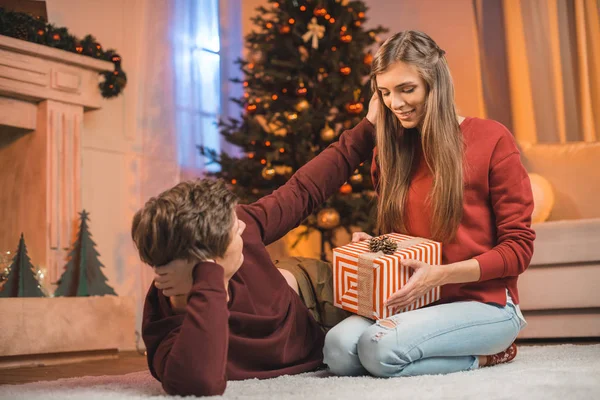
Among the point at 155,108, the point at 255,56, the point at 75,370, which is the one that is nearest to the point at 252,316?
the point at 75,370

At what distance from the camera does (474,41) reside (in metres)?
5.10

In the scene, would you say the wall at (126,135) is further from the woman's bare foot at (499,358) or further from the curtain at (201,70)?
the woman's bare foot at (499,358)

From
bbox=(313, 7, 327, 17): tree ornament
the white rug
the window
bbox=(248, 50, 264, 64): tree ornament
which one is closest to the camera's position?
the white rug

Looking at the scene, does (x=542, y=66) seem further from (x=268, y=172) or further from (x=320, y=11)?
(x=268, y=172)

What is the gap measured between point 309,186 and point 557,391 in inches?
32.1

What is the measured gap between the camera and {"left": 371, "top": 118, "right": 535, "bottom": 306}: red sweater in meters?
1.65

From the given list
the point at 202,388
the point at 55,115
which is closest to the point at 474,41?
the point at 55,115

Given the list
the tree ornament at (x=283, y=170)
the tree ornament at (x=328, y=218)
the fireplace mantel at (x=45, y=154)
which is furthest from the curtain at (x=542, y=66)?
the fireplace mantel at (x=45, y=154)

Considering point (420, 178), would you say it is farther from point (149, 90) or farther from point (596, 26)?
point (596, 26)

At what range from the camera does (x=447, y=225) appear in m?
1.68

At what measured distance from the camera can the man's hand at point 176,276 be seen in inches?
53.3

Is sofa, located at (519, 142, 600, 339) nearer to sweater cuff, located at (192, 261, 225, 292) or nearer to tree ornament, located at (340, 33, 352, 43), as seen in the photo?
tree ornament, located at (340, 33, 352, 43)

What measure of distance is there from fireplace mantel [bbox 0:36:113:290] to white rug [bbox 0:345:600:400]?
2.17 meters

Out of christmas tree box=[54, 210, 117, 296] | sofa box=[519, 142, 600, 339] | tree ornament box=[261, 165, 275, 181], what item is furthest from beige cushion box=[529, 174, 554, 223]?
christmas tree box=[54, 210, 117, 296]
